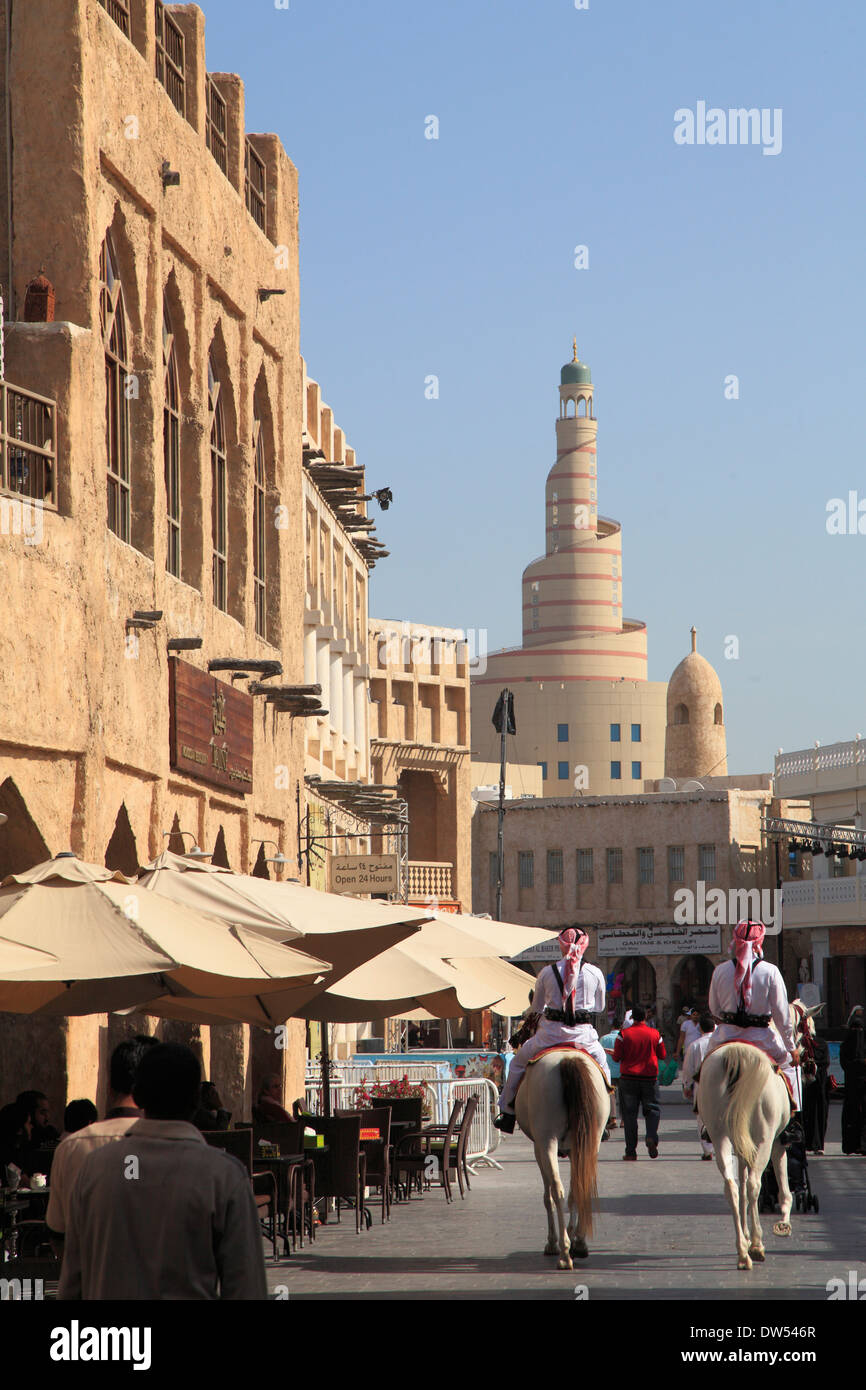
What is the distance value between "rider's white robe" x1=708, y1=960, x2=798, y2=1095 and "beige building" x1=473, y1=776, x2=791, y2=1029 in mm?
55537

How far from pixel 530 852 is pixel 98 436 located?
61.9m

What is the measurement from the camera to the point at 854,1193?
17.7 meters

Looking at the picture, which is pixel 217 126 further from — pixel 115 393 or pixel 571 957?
pixel 571 957

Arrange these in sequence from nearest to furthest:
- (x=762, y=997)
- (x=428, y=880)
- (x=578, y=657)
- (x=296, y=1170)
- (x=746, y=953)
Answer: (x=762, y=997) < (x=746, y=953) < (x=296, y=1170) < (x=428, y=880) < (x=578, y=657)

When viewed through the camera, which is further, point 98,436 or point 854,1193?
point 854,1193

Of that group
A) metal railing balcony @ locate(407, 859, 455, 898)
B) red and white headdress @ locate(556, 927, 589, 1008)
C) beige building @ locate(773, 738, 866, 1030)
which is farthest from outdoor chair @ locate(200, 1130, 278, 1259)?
beige building @ locate(773, 738, 866, 1030)

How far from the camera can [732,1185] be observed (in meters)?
12.0

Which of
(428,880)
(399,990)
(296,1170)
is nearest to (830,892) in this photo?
(428,880)

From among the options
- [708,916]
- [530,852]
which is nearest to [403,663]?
[530,852]

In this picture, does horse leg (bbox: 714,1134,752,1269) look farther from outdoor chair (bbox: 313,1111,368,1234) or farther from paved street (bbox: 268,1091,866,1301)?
outdoor chair (bbox: 313,1111,368,1234)

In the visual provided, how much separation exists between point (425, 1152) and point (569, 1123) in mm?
6294

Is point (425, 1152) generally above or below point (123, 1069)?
below

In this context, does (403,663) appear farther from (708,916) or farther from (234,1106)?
(234,1106)

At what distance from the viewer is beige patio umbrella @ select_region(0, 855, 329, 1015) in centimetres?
997
